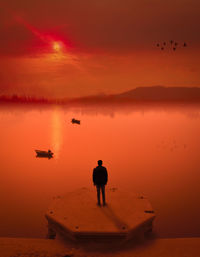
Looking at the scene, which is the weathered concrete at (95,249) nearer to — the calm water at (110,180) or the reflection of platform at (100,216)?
the reflection of platform at (100,216)

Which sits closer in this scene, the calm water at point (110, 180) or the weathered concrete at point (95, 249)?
the weathered concrete at point (95, 249)

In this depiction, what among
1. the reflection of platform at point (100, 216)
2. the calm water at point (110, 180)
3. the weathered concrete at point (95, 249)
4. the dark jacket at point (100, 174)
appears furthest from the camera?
the calm water at point (110, 180)

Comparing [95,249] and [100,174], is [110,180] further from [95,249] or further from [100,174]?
[95,249]

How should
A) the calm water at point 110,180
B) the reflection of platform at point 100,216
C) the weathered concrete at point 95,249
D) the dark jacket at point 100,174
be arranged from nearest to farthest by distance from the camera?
the weathered concrete at point 95,249
the reflection of platform at point 100,216
the dark jacket at point 100,174
the calm water at point 110,180

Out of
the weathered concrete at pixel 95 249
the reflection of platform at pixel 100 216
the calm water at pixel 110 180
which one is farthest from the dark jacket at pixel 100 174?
the calm water at pixel 110 180

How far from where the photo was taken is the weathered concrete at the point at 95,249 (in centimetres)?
704

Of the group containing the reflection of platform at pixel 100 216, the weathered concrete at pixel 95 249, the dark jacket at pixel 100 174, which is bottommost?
A: the weathered concrete at pixel 95 249

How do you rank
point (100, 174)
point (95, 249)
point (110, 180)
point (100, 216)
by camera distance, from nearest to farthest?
point (95, 249)
point (100, 216)
point (100, 174)
point (110, 180)

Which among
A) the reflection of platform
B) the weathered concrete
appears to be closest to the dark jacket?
the reflection of platform

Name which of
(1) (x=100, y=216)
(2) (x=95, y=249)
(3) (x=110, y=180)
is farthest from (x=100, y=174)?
(3) (x=110, y=180)

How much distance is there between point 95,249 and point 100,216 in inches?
49.5

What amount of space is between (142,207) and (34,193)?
29.2ft

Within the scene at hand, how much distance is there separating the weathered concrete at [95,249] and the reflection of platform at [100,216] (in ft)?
1.24

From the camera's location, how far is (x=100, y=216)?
28.0 feet
